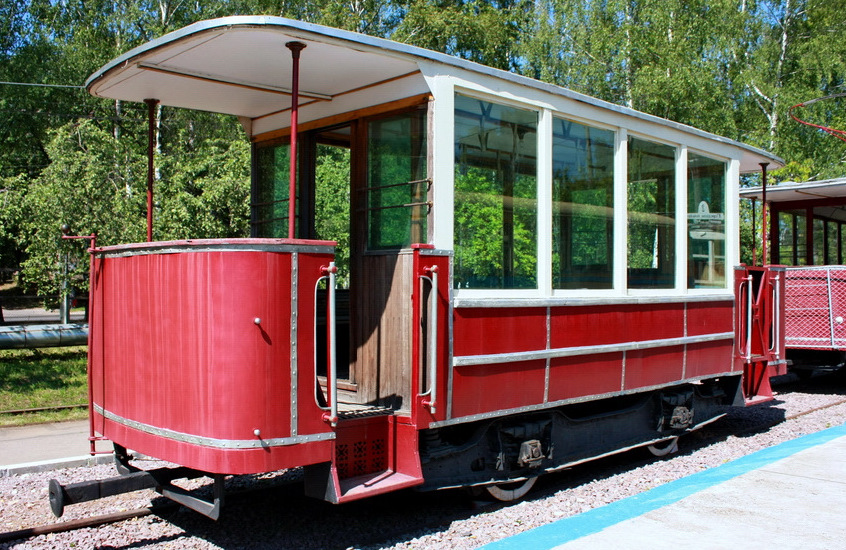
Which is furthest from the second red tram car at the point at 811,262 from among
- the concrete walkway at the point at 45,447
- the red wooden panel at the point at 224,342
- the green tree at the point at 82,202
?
the green tree at the point at 82,202

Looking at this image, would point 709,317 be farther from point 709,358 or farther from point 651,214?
point 651,214

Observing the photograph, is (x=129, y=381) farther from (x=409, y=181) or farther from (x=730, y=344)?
(x=730, y=344)

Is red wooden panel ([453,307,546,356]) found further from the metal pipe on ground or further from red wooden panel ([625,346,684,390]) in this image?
the metal pipe on ground

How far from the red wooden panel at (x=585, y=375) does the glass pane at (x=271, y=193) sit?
2.55 m

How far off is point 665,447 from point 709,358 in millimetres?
1022

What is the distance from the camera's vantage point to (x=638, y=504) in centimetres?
576

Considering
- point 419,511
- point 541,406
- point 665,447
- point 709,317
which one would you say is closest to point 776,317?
point 709,317

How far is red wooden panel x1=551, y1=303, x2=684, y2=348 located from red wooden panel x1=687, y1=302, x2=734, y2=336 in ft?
0.75

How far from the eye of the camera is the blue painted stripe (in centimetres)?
484

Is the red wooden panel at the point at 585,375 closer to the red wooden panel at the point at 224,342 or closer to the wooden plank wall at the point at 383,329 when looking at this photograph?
the wooden plank wall at the point at 383,329

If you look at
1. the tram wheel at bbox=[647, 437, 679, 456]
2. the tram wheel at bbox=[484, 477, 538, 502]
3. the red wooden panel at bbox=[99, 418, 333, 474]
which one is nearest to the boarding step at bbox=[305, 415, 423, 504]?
the red wooden panel at bbox=[99, 418, 333, 474]

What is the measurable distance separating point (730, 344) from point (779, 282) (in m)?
1.49

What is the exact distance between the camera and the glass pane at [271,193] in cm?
655

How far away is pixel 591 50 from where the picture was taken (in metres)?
27.2
